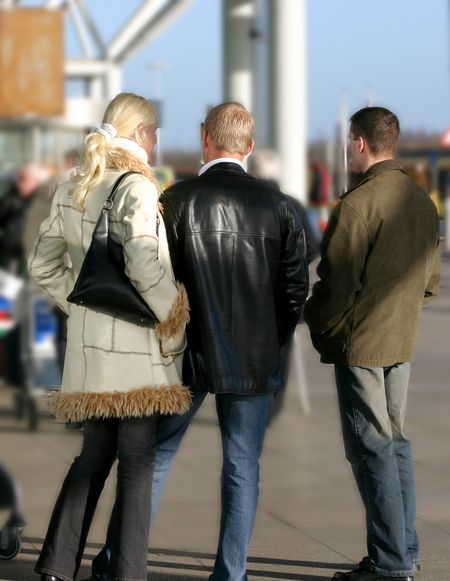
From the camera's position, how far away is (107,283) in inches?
184

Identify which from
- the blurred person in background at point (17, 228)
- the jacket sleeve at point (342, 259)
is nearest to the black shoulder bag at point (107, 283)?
the jacket sleeve at point (342, 259)

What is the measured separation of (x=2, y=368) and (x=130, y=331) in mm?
5431

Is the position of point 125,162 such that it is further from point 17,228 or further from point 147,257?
point 17,228

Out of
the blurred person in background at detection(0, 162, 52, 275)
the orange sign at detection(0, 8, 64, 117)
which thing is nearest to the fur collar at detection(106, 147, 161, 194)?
the blurred person in background at detection(0, 162, 52, 275)

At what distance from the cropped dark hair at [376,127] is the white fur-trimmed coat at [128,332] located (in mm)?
861

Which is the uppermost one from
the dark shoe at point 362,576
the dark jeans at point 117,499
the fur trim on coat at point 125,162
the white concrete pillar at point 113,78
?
the white concrete pillar at point 113,78

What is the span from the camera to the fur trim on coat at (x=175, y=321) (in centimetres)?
470

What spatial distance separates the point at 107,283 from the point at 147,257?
177mm

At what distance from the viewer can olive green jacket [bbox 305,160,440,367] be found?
16.2 feet

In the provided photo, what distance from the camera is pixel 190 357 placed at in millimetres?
4891

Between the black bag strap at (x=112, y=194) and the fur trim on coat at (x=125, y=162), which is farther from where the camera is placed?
the fur trim on coat at (x=125, y=162)

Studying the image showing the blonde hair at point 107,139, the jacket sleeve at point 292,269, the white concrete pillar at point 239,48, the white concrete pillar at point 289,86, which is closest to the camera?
the blonde hair at point 107,139

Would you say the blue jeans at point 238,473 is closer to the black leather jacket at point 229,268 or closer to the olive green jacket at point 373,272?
the black leather jacket at point 229,268

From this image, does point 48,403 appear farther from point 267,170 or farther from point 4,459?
point 267,170
